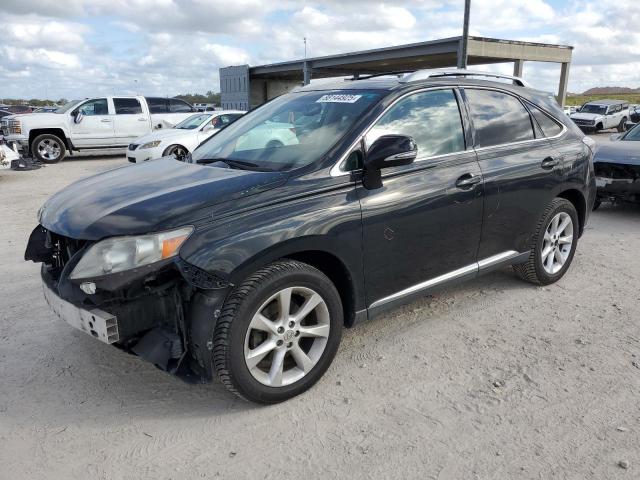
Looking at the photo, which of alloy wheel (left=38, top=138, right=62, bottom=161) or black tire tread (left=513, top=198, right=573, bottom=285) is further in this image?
alloy wheel (left=38, top=138, right=62, bottom=161)

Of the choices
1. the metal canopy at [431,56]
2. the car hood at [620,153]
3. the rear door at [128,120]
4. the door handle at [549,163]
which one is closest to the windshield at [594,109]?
the metal canopy at [431,56]

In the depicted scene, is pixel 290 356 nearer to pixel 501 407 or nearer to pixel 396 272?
pixel 396 272

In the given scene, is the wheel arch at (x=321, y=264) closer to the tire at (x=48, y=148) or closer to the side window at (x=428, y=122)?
the side window at (x=428, y=122)

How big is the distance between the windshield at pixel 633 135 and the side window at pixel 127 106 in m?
13.5

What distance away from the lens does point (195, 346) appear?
2.75 m

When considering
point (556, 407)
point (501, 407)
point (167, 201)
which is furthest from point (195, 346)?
point (556, 407)

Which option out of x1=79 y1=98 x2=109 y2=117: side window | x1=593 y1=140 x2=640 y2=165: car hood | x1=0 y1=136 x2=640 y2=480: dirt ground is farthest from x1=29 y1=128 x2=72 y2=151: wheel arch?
x1=593 y1=140 x2=640 y2=165: car hood

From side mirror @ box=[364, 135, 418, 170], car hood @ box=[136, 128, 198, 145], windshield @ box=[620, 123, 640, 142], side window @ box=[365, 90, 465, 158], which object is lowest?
car hood @ box=[136, 128, 198, 145]

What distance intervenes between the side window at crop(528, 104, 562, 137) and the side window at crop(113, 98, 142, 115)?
574 inches

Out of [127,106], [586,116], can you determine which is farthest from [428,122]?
[586,116]

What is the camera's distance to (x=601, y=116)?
2730 centimetres

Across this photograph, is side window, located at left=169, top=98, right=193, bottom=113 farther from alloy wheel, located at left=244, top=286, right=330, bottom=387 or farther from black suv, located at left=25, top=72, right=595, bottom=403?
alloy wheel, located at left=244, top=286, right=330, bottom=387

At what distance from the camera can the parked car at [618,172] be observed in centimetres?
736

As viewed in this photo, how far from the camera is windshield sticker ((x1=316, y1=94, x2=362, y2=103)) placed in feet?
11.8
